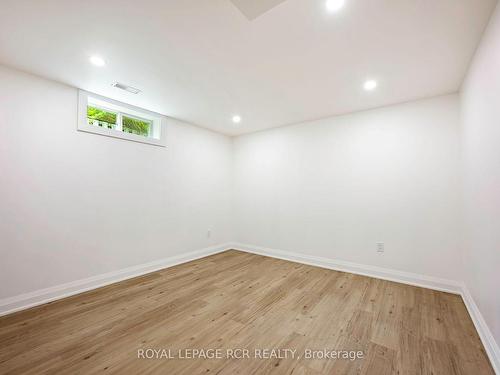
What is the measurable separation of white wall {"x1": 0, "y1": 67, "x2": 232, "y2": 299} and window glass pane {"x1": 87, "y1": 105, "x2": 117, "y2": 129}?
219 millimetres

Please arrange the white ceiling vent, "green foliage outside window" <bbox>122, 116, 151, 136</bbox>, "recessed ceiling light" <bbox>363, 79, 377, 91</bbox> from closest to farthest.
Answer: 1. the white ceiling vent
2. "recessed ceiling light" <bbox>363, 79, 377, 91</bbox>
3. "green foliage outside window" <bbox>122, 116, 151, 136</bbox>

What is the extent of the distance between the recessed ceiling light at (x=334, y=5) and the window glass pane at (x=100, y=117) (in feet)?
9.71

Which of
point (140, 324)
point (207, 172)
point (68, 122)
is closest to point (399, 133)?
point (207, 172)

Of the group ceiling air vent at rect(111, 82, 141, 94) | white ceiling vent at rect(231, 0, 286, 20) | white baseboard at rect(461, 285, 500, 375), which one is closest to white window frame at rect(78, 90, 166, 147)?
ceiling air vent at rect(111, 82, 141, 94)

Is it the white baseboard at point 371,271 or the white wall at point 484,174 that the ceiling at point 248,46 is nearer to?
the white wall at point 484,174

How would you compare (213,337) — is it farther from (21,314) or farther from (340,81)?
(340,81)

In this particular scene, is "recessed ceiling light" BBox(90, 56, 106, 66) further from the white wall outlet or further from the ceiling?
the white wall outlet

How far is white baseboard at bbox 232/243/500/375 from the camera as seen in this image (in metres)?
1.68

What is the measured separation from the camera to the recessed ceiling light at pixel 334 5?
145 centimetres

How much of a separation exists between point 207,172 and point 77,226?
2.26m

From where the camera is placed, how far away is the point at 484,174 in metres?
1.80

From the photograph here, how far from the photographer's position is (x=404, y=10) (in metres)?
1.53

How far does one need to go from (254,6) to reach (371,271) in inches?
137

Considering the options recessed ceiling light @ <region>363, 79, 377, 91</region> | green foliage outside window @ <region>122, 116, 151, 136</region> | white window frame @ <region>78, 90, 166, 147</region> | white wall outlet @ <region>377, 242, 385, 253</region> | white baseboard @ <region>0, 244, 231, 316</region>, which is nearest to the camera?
white baseboard @ <region>0, 244, 231, 316</region>
